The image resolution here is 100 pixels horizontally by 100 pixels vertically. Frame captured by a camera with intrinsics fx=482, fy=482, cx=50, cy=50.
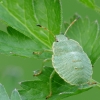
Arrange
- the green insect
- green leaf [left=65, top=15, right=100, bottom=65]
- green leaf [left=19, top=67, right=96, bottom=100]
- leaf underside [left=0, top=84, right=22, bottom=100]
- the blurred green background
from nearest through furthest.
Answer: leaf underside [left=0, top=84, right=22, bottom=100] < the green insect < green leaf [left=19, top=67, right=96, bottom=100] < green leaf [left=65, top=15, right=100, bottom=65] < the blurred green background

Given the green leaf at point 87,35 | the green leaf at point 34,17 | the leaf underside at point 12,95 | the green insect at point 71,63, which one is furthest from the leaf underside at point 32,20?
the leaf underside at point 12,95

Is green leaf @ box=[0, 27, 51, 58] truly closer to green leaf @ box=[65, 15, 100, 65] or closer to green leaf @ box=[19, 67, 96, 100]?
green leaf @ box=[19, 67, 96, 100]

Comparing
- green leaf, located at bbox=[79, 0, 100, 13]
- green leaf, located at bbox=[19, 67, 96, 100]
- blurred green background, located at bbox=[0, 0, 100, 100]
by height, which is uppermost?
green leaf, located at bbox=[79, 0, 100, 13]

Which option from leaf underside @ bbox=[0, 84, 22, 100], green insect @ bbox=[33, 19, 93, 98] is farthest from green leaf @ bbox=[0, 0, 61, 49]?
leaf underside @ bbox=[0, 84, 22, 100]

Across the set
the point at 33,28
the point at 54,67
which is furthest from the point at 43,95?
the point at 33,28

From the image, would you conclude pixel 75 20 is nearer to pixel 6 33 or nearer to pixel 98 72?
pixel 6 33

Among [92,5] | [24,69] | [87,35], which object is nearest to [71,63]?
[92,5]

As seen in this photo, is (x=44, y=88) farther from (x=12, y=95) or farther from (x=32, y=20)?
(x=32, y=20)
